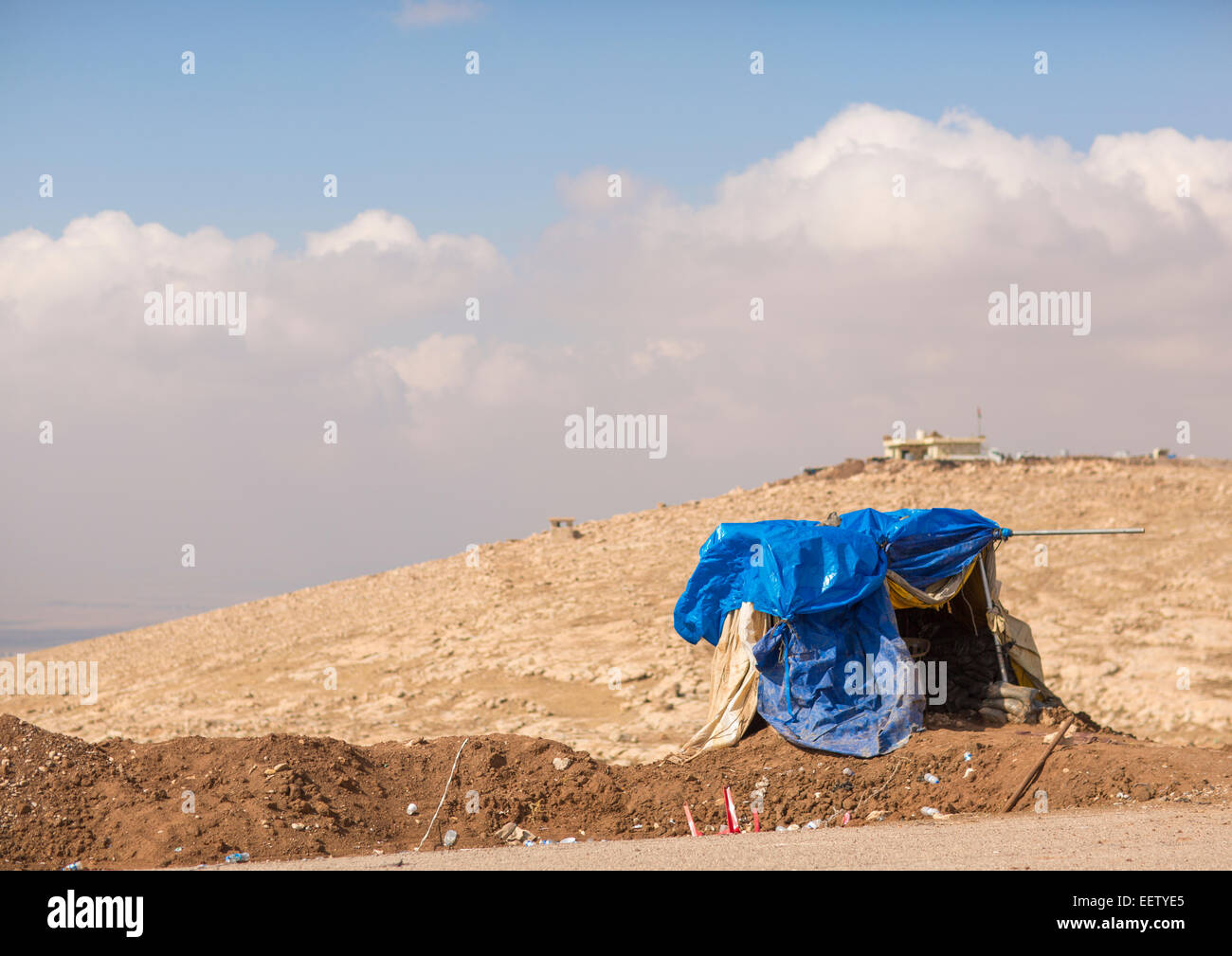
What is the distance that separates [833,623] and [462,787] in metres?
4.73

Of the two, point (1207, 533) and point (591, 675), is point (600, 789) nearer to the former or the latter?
point (591, 675)

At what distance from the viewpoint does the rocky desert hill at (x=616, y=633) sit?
19.4 m

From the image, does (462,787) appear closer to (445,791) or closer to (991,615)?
(445,791)

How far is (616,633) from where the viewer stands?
24.6 m

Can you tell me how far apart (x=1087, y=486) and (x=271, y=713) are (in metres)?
24.0

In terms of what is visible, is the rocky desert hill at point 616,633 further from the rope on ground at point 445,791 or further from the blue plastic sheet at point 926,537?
the blue plastic sheet at point 926,537

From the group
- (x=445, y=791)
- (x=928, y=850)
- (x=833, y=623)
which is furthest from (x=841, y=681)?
(x=445, y=791)

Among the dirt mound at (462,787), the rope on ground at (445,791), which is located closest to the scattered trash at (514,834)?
the dirt mound at (462,787)

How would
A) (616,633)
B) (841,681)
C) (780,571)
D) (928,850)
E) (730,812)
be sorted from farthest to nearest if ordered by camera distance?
1. (616,633)
2. (841,681)
3. (780,571)
4. (730,812)
5. (928,850)

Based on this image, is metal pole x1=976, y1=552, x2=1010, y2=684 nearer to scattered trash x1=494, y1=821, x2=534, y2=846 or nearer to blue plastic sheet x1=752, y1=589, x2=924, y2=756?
blue plastic sheet x1=752, y1=589, x2=924, y2=756

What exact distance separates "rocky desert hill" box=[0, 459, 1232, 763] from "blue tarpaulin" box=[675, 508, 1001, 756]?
429cm

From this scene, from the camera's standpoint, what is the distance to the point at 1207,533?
1018 inches

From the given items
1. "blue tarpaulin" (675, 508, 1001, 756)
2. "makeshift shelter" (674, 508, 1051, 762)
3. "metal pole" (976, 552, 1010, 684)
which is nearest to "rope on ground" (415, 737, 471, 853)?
"makeshift shelter" (674, 508, 1051, 762)
